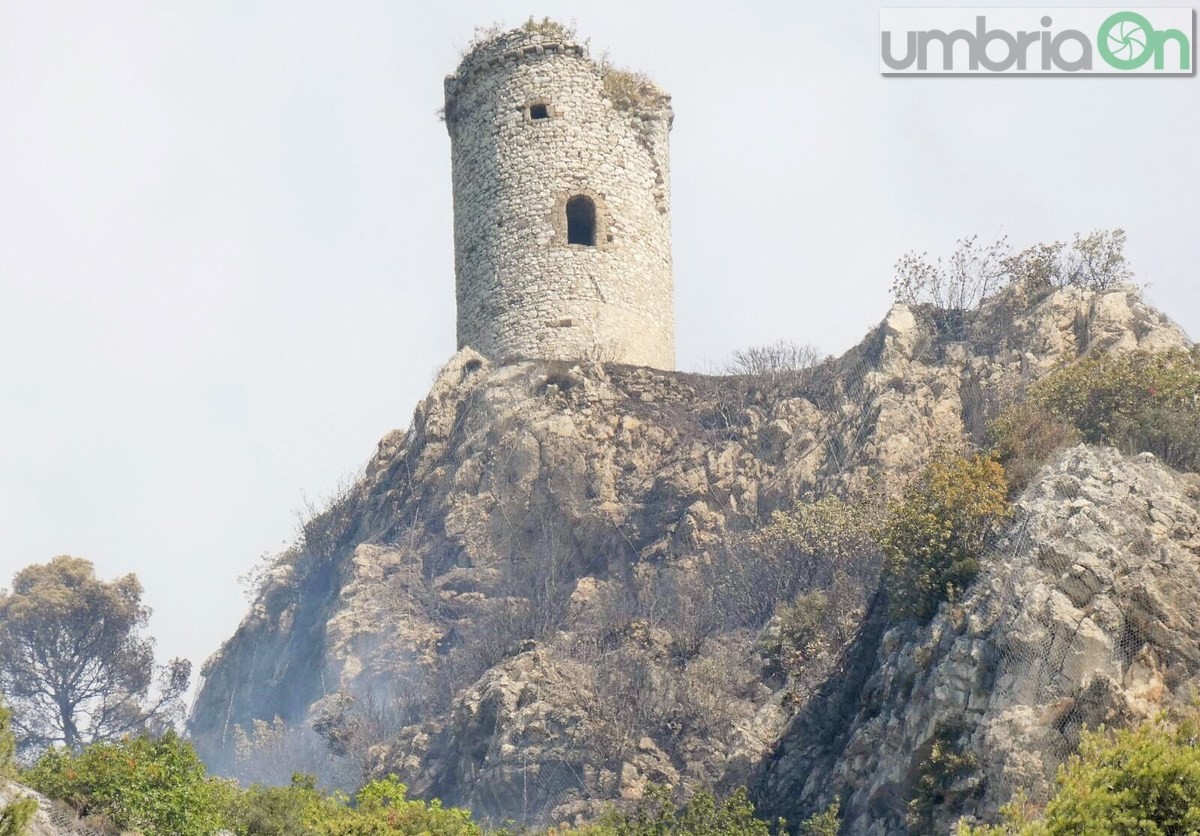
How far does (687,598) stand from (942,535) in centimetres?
675

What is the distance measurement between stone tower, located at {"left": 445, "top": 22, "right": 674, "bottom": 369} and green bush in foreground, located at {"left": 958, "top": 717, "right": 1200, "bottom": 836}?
18.4 metres

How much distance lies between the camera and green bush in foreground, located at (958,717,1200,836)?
18.2 metres

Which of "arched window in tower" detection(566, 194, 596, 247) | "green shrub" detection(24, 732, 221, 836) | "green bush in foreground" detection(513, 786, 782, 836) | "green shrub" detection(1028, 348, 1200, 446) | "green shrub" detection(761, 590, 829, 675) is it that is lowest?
"green bush in foreground" detection(513, 786, 782, 836)

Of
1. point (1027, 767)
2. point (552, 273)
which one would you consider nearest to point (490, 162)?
point (552, 273)

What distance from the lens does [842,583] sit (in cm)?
3084

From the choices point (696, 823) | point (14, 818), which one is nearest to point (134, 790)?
point (14, 818)

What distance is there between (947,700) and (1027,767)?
1.74 m

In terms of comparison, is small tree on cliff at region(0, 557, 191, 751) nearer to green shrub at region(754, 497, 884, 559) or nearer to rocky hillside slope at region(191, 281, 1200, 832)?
rocky hillside slope at region(191, 281, 1200, 832)

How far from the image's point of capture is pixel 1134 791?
726 inches

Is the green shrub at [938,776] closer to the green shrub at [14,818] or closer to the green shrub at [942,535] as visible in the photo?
the green shrub at [942,535]

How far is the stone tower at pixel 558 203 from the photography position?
3684 centimetres

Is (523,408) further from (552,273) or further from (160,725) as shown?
(160,725)

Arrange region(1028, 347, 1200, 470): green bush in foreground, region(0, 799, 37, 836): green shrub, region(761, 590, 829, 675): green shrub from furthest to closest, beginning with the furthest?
region(761, 590, 829, 675): green shrub → region(1028, 347, 1200, 470): green bush in foreground → region(0, 799, 37, 836): green shrub

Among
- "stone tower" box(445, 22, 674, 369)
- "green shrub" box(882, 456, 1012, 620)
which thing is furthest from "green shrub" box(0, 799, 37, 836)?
"stone tower" box(445, 22, 674, 369)
